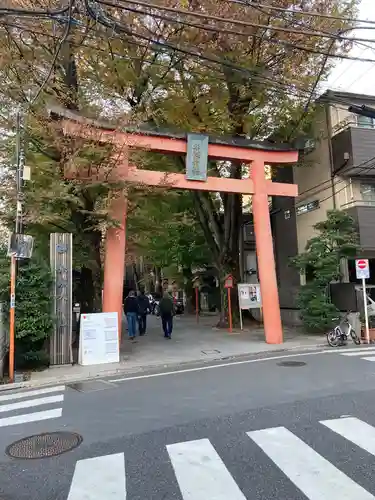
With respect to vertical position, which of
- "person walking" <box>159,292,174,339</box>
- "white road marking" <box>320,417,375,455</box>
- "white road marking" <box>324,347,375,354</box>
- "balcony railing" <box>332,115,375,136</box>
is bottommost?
"white road marking" <box>320,417,375,455</box>

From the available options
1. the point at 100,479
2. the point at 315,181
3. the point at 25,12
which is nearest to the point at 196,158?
the point at 25,12

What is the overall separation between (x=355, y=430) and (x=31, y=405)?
5275mm

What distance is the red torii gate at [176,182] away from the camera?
12.1 m

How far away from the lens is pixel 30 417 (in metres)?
6.77

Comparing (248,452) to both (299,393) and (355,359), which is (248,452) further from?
(355,359)

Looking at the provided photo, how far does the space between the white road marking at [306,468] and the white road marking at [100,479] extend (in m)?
1.57

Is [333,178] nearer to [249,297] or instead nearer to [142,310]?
[249,297]

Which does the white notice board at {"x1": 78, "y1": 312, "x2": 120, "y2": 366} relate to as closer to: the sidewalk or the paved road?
the sidewalk

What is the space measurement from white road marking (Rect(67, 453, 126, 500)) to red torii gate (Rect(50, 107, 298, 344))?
7.97 metres

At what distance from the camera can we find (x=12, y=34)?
496 inches

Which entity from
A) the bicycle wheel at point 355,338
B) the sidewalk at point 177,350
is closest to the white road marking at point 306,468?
the sidewalk at point 177,350

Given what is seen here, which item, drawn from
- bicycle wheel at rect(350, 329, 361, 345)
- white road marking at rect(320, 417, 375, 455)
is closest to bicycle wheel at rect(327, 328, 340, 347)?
bicycle wheel at rect(350, 329, 361, 345)

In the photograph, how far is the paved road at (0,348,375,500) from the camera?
3.98 m

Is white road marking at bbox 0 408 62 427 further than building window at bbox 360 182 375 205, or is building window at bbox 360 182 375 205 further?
building window at bbox 360 182 375 205
